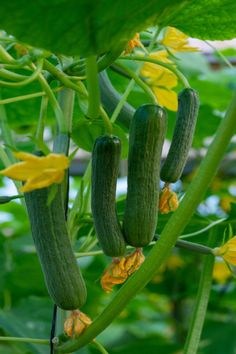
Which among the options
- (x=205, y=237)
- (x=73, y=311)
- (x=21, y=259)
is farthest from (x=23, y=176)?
(x=21, y=259)

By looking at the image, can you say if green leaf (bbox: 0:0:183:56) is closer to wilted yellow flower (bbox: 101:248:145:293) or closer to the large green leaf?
the large green leaf

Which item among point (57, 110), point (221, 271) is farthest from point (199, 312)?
point (221, 271)

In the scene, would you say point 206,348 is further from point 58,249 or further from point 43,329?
point 58,249

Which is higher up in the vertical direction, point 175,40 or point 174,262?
point 175,40

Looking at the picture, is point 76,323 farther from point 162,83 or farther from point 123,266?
point 162,83

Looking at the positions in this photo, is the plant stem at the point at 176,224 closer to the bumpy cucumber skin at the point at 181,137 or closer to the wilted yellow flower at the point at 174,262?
the bumpy cucumber skin at the point at 181,137

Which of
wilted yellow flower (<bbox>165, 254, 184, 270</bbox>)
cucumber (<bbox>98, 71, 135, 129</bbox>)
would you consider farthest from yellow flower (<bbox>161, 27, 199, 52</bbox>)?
wilted yellow flower (<bbox>165, 254, 184, 270</bbox>)

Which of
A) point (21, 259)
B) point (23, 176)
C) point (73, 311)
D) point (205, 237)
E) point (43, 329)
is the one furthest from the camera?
point (21, 259)
